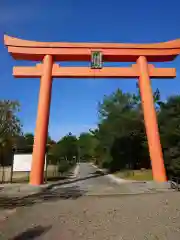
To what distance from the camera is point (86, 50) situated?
57.3 ft

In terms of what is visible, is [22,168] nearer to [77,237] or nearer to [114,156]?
[77,237]

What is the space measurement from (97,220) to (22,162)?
1140 cm

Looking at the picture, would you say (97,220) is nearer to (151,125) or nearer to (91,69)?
(151,125)

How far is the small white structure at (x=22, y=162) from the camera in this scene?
18.0m

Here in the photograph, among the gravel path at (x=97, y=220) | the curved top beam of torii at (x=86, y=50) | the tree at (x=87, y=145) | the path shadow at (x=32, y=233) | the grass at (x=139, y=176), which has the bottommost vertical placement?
the path shadow at (x=32, y=233)

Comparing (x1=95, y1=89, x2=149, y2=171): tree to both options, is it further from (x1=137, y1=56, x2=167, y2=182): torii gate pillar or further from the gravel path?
the gravel path

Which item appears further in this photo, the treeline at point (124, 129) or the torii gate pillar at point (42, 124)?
the treeline at point (124, 129)

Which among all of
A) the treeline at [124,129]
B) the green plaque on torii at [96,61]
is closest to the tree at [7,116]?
the treeline at [124,129]

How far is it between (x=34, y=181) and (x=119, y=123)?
18.8 m

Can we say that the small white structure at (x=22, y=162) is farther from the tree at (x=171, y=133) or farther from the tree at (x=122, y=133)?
the tree at (x=122, y=133)

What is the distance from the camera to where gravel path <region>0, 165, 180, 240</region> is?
629cm

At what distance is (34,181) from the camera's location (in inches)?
616

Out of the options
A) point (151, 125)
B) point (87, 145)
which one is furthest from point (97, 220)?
point (87, 145)

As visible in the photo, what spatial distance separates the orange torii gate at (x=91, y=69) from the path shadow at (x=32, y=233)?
9.10 meters
